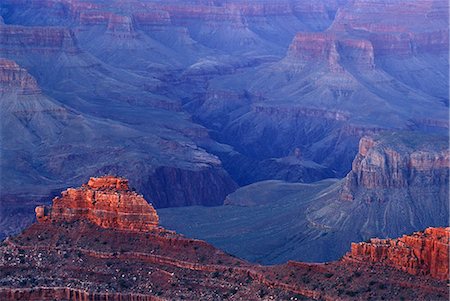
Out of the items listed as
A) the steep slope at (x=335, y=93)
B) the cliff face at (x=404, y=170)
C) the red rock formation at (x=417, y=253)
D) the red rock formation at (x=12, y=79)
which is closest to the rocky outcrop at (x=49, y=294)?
the red rock formation at (x=417, y=253)

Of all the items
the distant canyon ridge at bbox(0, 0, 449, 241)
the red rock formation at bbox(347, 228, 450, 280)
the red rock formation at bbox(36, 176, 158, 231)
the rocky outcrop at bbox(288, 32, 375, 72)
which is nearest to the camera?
the red rock formation at bbox(347, 228, 450, 280)

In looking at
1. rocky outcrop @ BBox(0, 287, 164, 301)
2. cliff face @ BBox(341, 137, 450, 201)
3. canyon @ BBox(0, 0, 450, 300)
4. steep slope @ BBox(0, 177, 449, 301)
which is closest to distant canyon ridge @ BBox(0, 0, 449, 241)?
cliff face @ BBox(341, 137, 450, 201)

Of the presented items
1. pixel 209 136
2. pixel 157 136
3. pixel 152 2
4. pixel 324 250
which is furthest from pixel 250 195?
pixel 152 2

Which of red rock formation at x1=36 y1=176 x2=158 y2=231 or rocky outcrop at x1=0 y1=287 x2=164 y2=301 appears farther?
red rock formation at x1=36 y1=176 x2=158 y2=231

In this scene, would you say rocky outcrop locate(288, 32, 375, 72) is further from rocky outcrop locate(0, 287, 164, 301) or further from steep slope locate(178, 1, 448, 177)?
rocky outcrop locate(0, 287, 164, 301)

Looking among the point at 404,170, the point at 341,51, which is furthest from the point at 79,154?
the point at 341,51

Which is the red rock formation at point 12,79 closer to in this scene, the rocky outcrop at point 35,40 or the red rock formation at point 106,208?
the rocky outcrop at point 35,40
